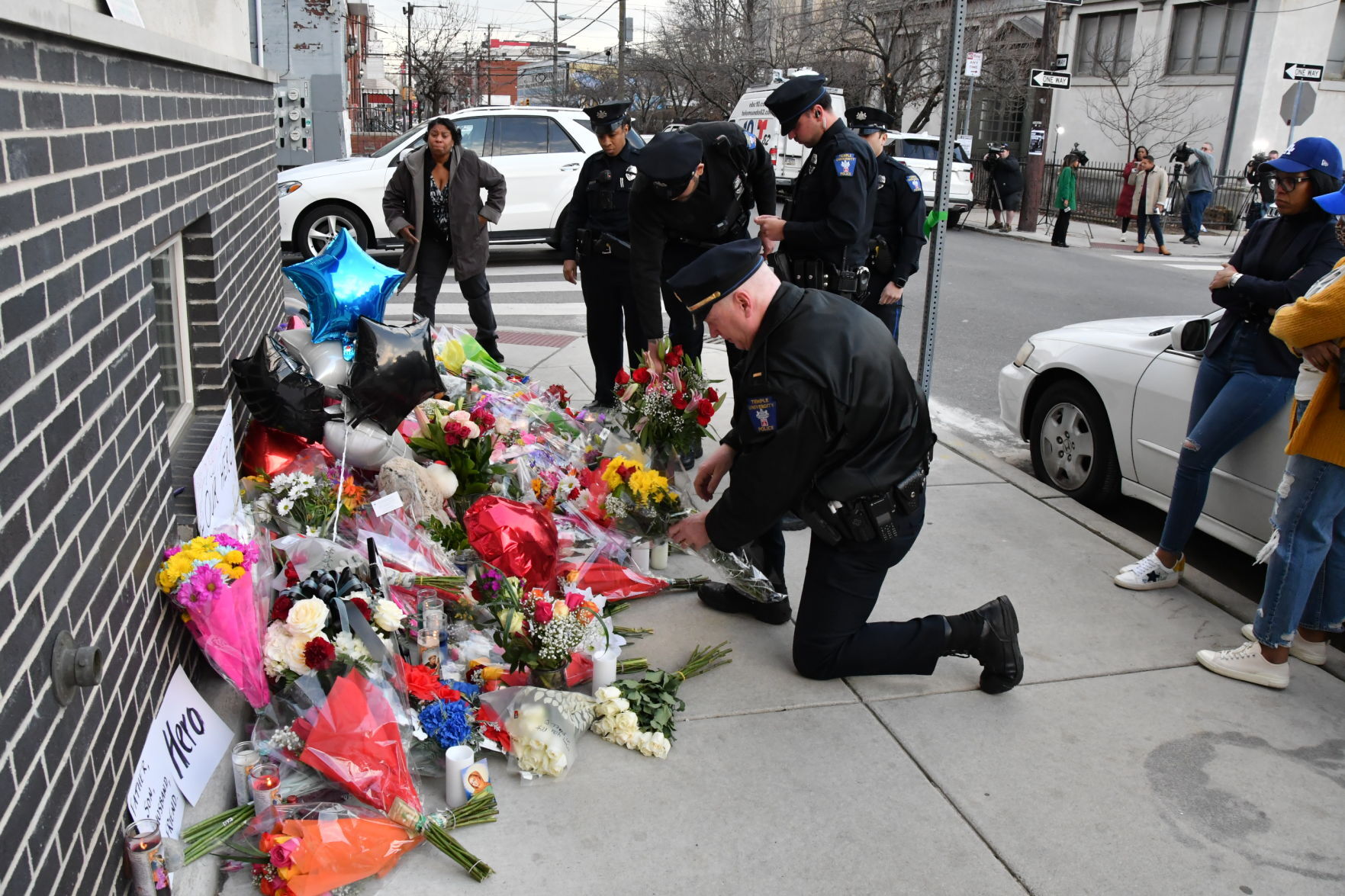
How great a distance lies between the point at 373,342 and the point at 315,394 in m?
0.31

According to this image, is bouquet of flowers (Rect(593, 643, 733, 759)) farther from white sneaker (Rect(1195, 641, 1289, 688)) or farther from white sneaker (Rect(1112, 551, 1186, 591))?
white sneaker (Rect(1112, 551, 1186, 591))

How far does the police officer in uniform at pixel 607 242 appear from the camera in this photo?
6.22 m

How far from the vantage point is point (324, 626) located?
3033 mm

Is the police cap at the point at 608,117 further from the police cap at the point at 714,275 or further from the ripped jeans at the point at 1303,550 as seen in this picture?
the ripped jeans at the point at 1303,550

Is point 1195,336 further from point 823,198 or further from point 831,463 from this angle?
point 831,463

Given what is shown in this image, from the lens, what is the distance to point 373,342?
4.09 metres

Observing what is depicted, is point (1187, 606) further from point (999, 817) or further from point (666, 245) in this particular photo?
point (666, 245)

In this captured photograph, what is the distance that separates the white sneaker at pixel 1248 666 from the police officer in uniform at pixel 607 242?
3.47 metres

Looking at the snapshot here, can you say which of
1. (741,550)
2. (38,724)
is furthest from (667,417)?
(38,724)

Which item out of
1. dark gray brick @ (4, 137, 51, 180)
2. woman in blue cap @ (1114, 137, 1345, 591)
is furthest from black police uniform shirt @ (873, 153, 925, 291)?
dark gray brick @ (4, 137, 51, 180)

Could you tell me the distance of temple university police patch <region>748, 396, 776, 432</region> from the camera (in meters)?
3.23

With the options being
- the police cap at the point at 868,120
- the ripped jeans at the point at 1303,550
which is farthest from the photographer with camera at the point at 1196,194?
the ripped jeans at the point at 1303,550

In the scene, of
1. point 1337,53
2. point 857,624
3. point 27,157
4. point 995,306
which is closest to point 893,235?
point 857,624

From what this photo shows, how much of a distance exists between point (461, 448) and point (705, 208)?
70.4 inches
